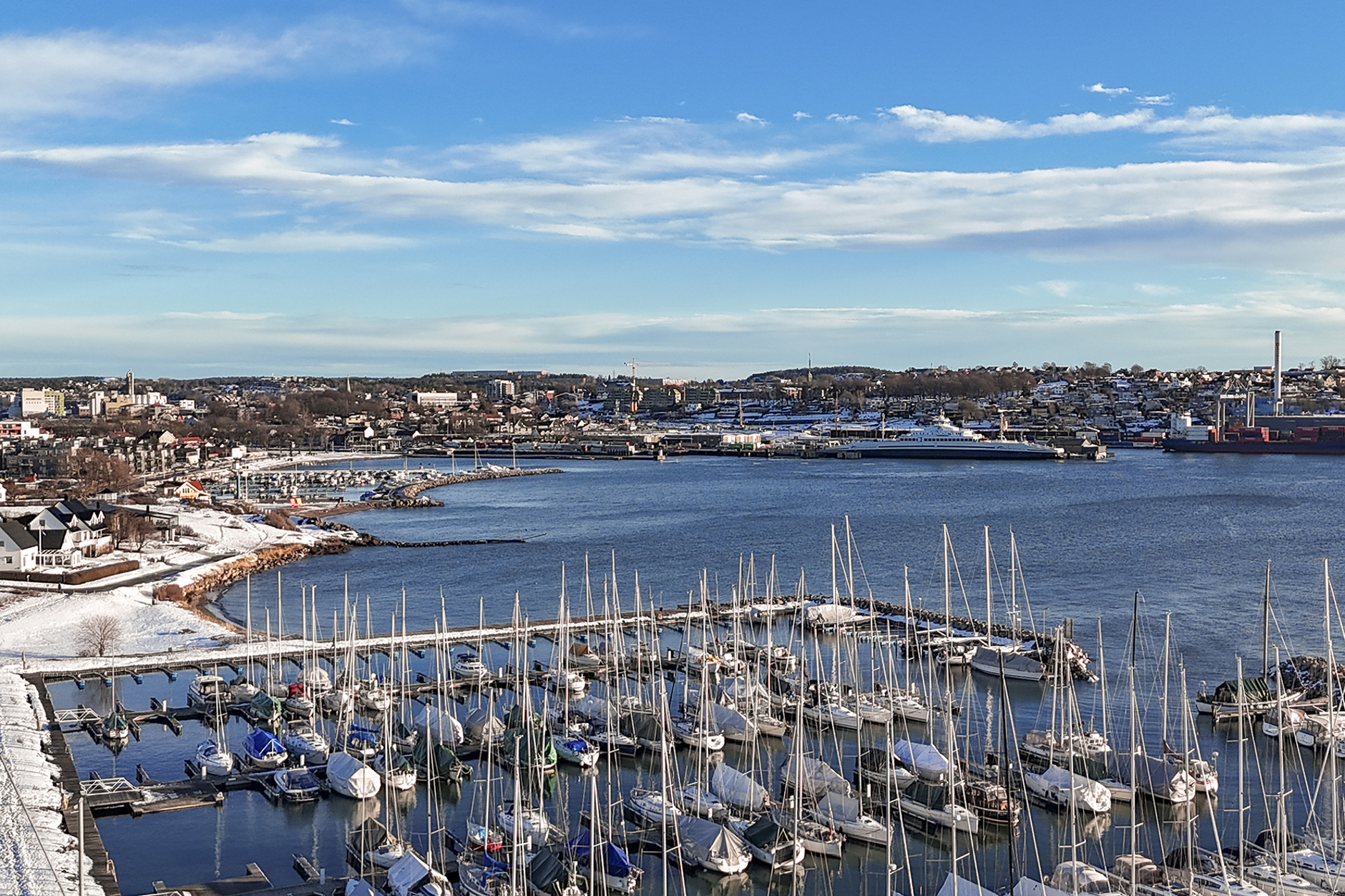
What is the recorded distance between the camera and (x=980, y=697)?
42.5ft

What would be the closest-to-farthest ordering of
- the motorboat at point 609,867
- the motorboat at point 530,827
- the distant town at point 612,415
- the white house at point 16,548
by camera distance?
the motorboat at point 609,867, the motorboat at point 530,827, the white house at point 16,548, the distant town at point 612,415

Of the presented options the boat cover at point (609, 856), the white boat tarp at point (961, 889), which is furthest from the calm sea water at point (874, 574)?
the white boat tarp at point (961, 889)

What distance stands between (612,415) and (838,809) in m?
93.7

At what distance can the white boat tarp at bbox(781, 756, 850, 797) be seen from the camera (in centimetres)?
905

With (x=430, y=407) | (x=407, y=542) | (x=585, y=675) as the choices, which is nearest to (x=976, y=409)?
(x=430, y=407)

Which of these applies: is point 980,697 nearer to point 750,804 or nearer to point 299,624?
point 750,804

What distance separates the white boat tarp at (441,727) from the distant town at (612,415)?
81.1 feet

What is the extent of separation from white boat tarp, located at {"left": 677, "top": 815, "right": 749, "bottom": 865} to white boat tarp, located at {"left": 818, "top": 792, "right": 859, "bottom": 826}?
2.44 feet

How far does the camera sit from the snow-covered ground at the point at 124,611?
579 inches

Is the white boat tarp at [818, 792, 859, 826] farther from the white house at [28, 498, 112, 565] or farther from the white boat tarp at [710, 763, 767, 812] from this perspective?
the white house at [28, 498, 112, 565]

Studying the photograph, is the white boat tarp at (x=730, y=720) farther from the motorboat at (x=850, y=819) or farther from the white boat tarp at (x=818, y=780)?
the motorboat at (x=850, y=819)

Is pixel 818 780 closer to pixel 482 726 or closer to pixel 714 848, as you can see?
pixel 714 848

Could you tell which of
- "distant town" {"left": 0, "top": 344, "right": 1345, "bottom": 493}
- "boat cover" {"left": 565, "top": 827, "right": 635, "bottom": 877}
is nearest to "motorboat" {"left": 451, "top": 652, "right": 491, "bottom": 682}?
"boat cover" {"left": 565, "top": 827, "right": 635, "bottom": 877}

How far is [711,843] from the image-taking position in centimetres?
823
